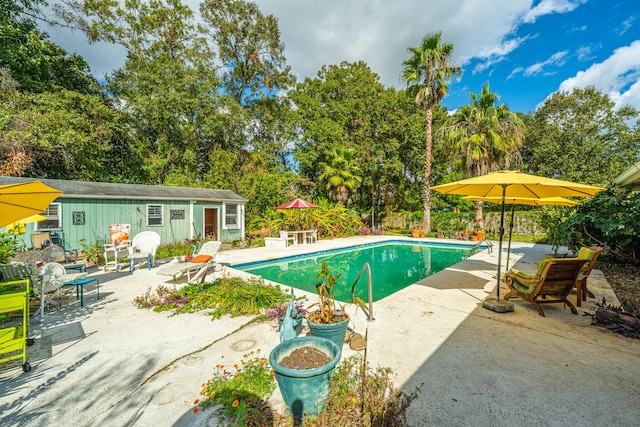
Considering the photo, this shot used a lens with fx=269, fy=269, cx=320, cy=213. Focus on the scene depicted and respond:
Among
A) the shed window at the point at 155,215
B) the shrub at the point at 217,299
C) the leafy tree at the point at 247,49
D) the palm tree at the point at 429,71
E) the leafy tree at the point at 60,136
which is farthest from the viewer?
the leafy tree at the point at 247,49

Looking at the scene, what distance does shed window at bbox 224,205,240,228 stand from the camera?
44.4 feet

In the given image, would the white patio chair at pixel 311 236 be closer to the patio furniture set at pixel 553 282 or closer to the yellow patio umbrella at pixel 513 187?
the yellow patio umbrella at pixel 513 187

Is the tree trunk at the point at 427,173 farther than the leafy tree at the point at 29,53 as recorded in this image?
Yes

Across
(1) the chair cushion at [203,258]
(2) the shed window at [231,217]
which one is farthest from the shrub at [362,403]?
(2) the shed window at [231,217]

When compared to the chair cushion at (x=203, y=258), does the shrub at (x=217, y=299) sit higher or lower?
lower

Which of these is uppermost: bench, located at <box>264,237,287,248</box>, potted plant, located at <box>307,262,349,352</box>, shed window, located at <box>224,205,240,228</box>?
shed window, located at <box>224,205,240,228</box>

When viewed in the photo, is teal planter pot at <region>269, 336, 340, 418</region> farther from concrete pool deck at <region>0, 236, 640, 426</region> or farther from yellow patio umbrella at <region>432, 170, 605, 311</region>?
yellow patio umbrella at <region>432, 170, 605, 311</region>

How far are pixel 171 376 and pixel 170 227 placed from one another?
10.1 metres

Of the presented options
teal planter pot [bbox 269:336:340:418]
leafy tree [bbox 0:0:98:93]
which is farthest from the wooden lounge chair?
leafy tree [bbox 0:0:98:93]

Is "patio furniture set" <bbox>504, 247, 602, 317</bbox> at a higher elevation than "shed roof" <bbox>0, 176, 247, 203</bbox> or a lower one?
lower

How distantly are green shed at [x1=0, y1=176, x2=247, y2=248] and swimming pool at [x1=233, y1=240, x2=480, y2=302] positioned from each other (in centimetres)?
464

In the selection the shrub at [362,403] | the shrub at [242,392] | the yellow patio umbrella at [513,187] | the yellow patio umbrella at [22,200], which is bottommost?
the shrub at [242,392]

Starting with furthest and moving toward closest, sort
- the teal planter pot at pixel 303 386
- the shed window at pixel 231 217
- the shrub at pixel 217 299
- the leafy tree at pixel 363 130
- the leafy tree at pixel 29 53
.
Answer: the leafy tree at pixel 363 130, the leafy tree at pixel 29 53, the shed window at pixel 231 217, the shrub at pixel 217 299, the teal planter pot at pixel 303 386

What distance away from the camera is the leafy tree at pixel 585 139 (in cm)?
1833
